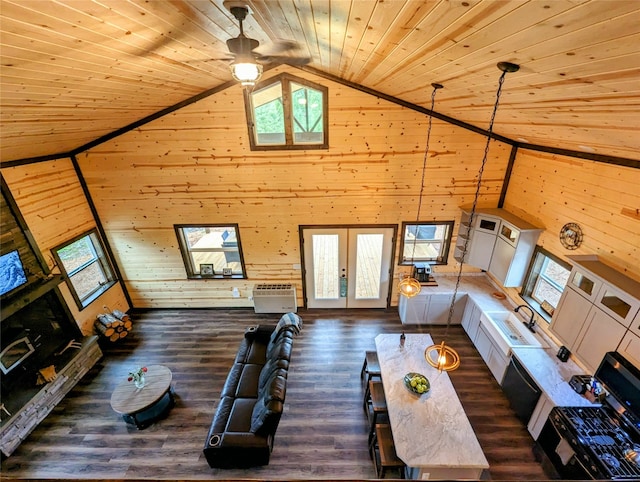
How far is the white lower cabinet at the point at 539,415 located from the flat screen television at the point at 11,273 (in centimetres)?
708

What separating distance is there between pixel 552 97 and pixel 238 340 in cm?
556

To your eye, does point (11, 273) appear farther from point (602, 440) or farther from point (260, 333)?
point (602, 440)

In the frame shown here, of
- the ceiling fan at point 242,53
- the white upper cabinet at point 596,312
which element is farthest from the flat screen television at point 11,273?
the white upper cabinet at point 596,312

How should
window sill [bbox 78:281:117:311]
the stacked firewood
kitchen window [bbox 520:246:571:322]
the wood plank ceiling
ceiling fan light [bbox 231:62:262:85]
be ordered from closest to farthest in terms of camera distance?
the wood plank ceiling
ceiling fan light [bbox 231:62:262:85]
kitchen window [bbox 520:246:571:322]
window sill [bbox 78:281:117:311]
the stacked firewood

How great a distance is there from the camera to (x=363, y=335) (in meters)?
5.54

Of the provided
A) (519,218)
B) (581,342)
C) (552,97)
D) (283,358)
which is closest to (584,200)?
(519,218)

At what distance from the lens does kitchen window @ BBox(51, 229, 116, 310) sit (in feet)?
16.4

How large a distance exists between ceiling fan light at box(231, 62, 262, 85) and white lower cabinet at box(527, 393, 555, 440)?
458 cm

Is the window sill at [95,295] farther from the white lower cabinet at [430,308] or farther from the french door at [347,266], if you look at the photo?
the white lower cabinet at [430,308]

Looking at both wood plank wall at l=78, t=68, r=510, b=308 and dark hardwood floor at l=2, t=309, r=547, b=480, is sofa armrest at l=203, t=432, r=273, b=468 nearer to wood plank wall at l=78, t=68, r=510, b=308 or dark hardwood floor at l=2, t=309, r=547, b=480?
dark hardwood floor at l=2, t=309, r=547, b=480

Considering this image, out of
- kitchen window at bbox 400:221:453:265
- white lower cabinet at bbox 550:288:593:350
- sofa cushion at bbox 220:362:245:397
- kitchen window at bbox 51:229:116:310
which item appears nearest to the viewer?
white lower cabinet at bbox 550:288:593:350

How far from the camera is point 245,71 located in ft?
6.82

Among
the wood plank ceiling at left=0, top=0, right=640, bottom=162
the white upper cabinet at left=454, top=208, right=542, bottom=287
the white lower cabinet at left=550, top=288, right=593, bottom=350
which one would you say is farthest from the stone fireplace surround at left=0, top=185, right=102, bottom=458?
the white lower cabinet at left=550, top=288, right=593, bottom=350

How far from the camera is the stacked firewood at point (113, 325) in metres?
5.30
